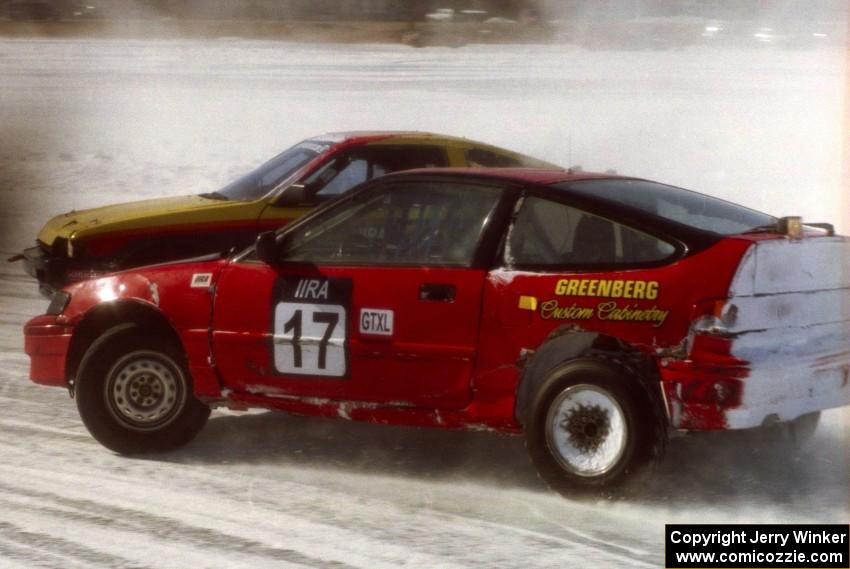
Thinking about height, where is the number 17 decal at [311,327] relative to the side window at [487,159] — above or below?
below

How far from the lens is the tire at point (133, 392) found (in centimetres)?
668

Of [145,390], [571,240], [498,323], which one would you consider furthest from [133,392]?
[571,240]

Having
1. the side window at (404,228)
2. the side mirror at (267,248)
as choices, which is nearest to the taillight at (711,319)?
the side window at (404,228)

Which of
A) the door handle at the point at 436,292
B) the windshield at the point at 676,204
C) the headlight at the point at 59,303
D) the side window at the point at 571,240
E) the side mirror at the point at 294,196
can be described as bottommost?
the headlight at the point at 59,303

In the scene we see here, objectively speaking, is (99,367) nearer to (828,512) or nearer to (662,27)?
(828,512)

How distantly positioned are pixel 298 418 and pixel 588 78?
1337cm

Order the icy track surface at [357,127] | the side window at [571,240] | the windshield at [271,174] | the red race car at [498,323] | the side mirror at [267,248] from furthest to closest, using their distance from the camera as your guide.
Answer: the windshield at [271,174] → the side mirror at [267,248] → the side window at [571,240] → the red race car at [498,323] → the icy track surface at [357,127]

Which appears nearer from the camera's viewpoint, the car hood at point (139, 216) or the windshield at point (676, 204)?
the windshield at point (676, 204)

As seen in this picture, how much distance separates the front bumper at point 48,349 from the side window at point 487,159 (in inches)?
165

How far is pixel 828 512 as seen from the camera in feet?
18.0

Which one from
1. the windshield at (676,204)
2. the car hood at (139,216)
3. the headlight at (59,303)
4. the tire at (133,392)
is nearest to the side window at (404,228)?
the windshield at (676,204)

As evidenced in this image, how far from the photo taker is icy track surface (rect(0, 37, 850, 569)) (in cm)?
534

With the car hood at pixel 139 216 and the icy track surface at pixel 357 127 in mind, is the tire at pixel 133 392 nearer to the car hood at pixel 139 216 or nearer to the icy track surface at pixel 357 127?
the icy track surface at pixel 357 127

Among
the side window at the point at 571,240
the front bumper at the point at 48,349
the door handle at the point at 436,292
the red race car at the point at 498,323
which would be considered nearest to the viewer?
the red race car at the point at 498,323
